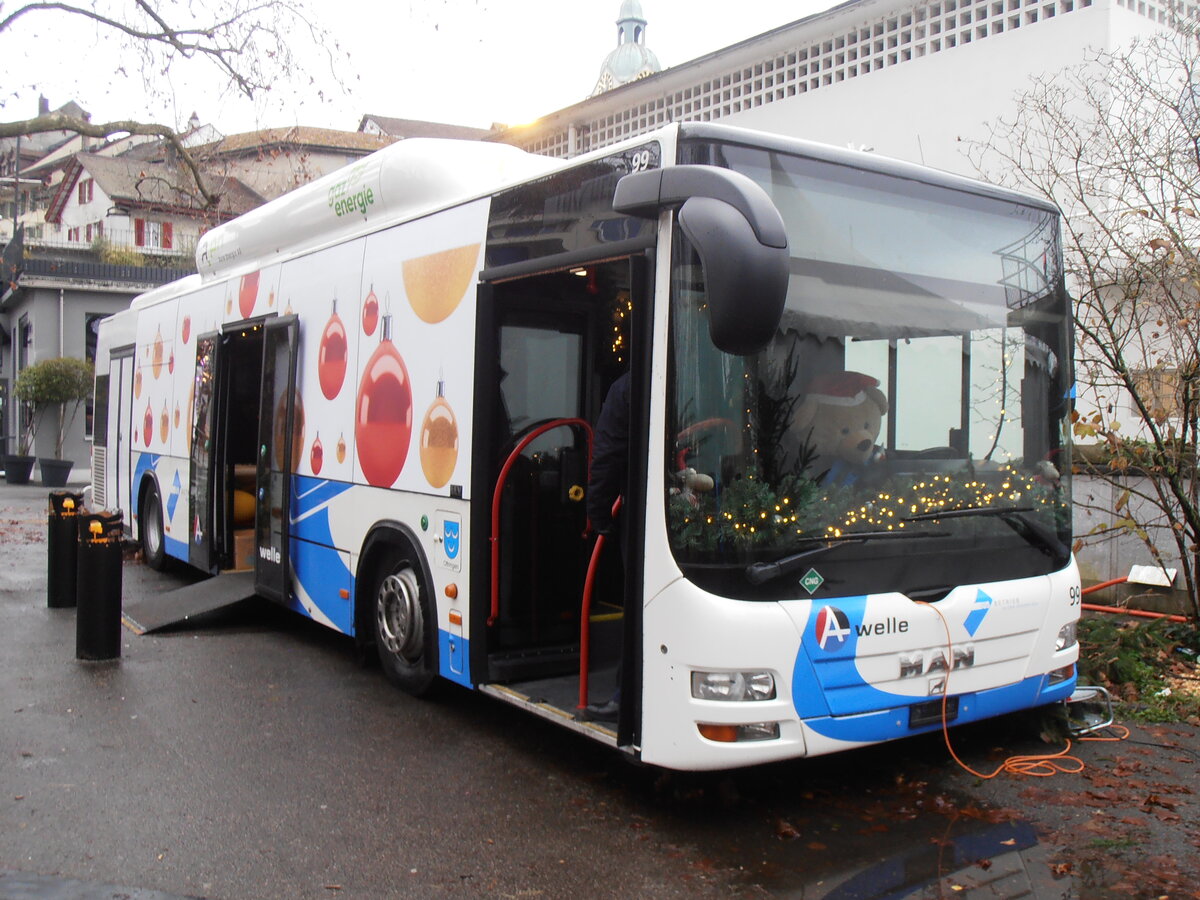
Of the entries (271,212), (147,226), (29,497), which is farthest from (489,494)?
(147,226)

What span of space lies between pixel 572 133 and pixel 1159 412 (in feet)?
33.5

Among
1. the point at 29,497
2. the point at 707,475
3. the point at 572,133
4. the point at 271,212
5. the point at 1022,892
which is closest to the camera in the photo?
the point at 1022,892

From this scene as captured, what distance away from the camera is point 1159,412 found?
7.29 metres

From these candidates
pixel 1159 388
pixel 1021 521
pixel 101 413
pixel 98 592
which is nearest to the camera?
pixel 1021 521

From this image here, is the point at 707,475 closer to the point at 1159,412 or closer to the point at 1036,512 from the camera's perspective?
the point at 1036,512

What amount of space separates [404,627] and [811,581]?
284 centimetres

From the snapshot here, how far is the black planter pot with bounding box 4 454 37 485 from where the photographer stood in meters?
27.1

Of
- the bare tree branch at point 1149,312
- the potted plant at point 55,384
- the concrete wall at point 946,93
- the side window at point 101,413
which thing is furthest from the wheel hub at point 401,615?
the potted plant at point 55,384

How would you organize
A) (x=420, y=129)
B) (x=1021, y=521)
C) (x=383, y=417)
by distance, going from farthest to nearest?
(x=420, y=129), (x=383, y=417), (x=1021, y=521)

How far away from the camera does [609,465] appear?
4875 millimetres

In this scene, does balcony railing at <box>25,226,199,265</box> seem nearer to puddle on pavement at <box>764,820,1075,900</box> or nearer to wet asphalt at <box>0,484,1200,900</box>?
wet asphalt at <box>0,484,1200,900</box>

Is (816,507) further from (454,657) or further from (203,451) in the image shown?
(203,451)

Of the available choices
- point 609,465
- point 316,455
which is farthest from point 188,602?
point 609,465

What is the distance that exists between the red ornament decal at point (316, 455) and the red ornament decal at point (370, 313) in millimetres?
977
